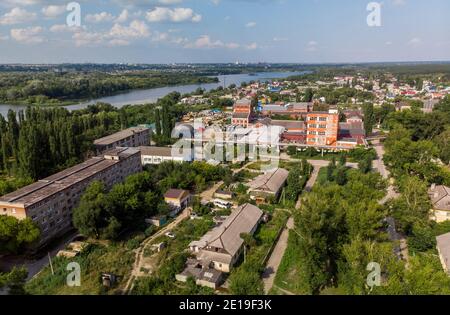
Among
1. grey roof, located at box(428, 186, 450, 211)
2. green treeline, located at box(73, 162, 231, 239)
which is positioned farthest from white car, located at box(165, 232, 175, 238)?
grey roof, located at box(428, 186, 450, 211)

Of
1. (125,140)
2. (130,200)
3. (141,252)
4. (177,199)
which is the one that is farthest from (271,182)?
(125,140)

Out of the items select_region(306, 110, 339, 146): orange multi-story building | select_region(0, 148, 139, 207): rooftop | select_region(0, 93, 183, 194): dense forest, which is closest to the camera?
select_region(0, 148, 139, 207): rooftop

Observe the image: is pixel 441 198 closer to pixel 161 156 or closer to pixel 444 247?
pixel 444 247

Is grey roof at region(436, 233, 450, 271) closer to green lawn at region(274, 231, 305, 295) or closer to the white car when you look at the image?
green lawn at region(274, 231, 305, 295)

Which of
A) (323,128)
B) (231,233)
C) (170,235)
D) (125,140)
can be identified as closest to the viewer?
(231,233)

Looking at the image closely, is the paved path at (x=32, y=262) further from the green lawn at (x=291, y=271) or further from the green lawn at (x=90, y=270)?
the green lawn at (x=291, y=271)

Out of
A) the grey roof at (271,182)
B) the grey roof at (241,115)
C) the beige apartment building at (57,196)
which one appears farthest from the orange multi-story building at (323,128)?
the beige apartment building at (57,196)
